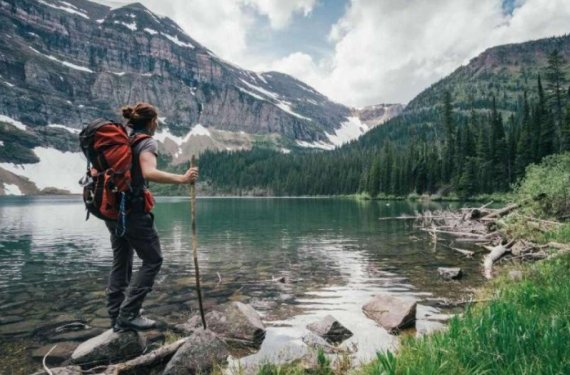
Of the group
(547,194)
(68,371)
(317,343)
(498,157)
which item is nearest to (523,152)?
(498,157)

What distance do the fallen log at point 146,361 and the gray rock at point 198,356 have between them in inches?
12.7

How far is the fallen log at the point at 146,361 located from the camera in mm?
7168

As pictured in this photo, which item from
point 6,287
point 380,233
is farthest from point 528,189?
point 6,287

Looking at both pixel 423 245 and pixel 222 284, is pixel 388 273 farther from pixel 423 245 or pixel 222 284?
pixel 423 245

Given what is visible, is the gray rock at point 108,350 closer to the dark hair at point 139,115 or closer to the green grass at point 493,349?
the dark hair at point 139,115

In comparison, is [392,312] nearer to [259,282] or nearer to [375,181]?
[259,282]

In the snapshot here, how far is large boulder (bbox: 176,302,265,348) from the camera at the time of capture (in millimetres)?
9586

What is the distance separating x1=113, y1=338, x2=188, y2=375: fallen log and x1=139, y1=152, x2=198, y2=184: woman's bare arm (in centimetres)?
301

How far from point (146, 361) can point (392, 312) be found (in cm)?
635

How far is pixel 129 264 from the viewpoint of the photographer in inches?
330

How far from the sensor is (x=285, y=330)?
10.5 m

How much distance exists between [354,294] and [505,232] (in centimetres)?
1493

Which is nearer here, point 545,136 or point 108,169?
point 108,169

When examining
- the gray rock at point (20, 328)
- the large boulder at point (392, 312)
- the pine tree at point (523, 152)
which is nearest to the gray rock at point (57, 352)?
the gray rock at point (20, 328)
